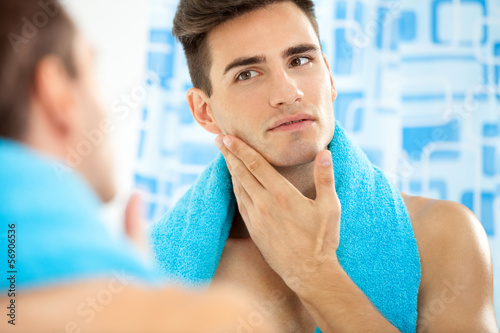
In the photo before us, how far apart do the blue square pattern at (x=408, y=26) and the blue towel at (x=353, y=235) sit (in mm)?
951

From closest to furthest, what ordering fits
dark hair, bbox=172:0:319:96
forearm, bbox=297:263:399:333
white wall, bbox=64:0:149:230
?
1. forearm, bbox=297:263:399:333
2. dark hair, bbox=172:0:319:96
3. white wall, bbox=64:0:149:230

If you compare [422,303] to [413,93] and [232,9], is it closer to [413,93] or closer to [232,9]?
[232,9]

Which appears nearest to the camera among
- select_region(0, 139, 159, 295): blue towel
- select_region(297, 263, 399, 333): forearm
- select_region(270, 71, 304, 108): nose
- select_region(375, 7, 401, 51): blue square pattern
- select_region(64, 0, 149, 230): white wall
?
select_region(0, 139, 159, 295): blue towel

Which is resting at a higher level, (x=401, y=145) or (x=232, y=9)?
(x=232, y=9)

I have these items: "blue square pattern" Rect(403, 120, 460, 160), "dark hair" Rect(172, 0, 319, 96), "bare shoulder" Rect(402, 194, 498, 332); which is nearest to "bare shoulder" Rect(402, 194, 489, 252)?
"bare shoulder" Rect(402, 194, 498, 332)

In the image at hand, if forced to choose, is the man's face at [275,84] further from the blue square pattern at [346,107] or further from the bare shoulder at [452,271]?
the blue square pattern at [346,107]

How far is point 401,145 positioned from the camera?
1944 mm

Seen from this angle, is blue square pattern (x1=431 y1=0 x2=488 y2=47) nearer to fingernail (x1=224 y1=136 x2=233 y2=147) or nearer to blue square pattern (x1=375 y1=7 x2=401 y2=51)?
blue square pattern (x1=375 y1=7 x2=401 y2=51)

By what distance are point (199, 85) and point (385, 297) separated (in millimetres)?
760

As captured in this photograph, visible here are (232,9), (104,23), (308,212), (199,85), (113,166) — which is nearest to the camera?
(113,166)

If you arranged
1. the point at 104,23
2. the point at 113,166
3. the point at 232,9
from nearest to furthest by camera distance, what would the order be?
the point at 113,166, the point at 232,9, the point at 104,23

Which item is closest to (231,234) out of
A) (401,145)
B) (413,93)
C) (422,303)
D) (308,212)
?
(308,212)

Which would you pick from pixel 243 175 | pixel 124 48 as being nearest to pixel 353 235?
pixel 243 175

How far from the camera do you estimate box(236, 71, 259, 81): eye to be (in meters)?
1.19
